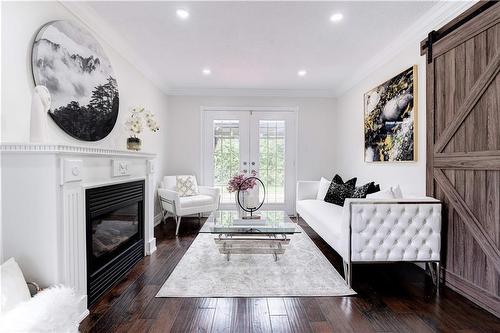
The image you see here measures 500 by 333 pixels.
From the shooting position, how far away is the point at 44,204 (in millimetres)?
1551

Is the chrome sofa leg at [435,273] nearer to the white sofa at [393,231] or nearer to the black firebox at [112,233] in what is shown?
the white sofa at [393,231]

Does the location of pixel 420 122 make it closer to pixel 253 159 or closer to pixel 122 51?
pixel 253 159

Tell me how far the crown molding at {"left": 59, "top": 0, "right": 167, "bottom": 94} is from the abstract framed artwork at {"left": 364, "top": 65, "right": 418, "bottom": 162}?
325cm

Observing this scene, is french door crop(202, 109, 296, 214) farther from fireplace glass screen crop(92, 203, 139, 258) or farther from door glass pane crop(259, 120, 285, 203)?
fireplace glass screen crop(92, 203, 139, 258)

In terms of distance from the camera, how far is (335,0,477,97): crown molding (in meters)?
2.24

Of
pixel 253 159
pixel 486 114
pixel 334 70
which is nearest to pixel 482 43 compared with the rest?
pixel 486 114

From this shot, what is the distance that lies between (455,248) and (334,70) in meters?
2.85

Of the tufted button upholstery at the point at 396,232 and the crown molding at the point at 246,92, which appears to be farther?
the crown molding at the point at 246,92

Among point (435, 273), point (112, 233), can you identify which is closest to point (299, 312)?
point (435, 273)

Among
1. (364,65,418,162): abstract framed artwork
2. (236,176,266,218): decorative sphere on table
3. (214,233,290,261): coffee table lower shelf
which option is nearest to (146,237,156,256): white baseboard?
(214,233,290,261): coffee table lower shelf

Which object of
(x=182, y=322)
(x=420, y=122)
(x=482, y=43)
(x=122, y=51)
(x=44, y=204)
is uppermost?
(x=122, y=51)

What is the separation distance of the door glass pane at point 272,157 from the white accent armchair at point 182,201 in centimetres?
116

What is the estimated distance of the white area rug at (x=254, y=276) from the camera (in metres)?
2.14

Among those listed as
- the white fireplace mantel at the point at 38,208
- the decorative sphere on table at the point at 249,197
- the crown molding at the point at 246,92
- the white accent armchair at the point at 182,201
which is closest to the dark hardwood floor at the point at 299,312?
the white fireplace mantel at the point at 38,208
